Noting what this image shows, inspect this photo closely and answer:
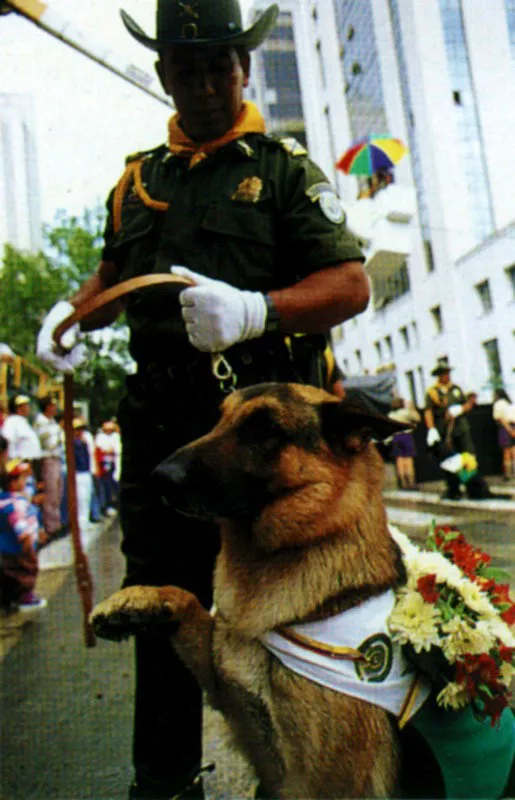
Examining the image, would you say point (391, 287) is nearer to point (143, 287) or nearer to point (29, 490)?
point (143, 287)

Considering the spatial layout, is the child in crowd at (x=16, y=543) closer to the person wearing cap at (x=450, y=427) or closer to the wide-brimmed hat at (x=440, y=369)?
the wide-brimmed hat at (x=440, y=369)

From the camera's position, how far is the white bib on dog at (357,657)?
1537mm

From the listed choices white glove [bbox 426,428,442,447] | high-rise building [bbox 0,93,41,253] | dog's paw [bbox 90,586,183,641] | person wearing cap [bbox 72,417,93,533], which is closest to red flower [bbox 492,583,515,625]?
dog's paw [bbox 90,586,183,641]

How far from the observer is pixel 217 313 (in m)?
1.66

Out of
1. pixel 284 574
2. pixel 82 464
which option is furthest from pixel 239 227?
pixel 82 464

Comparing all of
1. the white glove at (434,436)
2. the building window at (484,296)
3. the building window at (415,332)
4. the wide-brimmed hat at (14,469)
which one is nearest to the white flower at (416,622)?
the building window at (484,296)

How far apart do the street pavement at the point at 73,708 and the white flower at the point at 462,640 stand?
38cm

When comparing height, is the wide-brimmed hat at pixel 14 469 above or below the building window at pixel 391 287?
Answer: below

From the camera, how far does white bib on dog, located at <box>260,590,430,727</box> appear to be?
1537 mm

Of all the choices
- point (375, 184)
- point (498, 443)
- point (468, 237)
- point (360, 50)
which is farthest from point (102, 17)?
point (498, 443)

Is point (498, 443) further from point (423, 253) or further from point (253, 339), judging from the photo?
point (253, 339)

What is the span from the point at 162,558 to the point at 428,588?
741 millimetres

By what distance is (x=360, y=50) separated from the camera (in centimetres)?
274

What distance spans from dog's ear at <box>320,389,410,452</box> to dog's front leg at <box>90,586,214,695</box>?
0.57 m
